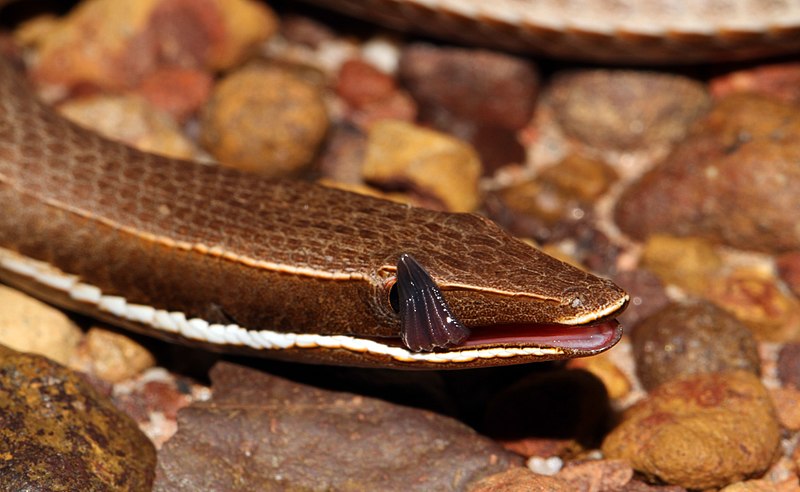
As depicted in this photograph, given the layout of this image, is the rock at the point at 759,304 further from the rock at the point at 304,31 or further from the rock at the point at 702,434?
the rock at the point at 304,31

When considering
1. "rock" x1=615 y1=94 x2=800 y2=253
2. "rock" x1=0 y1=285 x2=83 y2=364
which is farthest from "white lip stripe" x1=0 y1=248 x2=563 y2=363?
"rock" x1=615 y1=94 x2=800 y2=253

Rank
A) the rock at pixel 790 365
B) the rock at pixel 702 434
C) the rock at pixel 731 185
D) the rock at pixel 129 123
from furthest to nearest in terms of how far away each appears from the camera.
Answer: the rock at pixel 129 123, the rock at pixel 731 185, the rock at pixel 790 365, the rock at pixel 702 434

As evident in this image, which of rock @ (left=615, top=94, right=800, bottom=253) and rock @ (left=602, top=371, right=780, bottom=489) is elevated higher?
rock @ (left=615, top=94, right=800, bottom=253)

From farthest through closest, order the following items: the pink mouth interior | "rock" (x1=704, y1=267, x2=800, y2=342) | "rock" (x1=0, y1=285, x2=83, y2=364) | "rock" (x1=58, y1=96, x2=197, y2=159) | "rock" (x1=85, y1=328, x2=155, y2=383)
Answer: "rock" (x1=58, y1=96, x2=197, y2=159) → "rock" (x1=704, y1=267, x2=800, y2=342) → "rock" (x1=85, y1=328, x2=155, y2=383) → "rock" (x1=0, y1=285, x2=83, y2=364) → the pink mouth interior

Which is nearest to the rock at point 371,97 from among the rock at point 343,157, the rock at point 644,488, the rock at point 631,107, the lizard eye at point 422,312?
the rock at point 343,157

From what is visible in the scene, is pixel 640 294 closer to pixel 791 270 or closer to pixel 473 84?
pixel 791 270

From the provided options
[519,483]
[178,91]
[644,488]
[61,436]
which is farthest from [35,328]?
[644,488]

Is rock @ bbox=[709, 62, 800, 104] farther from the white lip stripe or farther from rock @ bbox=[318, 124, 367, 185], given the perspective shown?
the white lip stripe

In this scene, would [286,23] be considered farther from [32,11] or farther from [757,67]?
[757,67]
